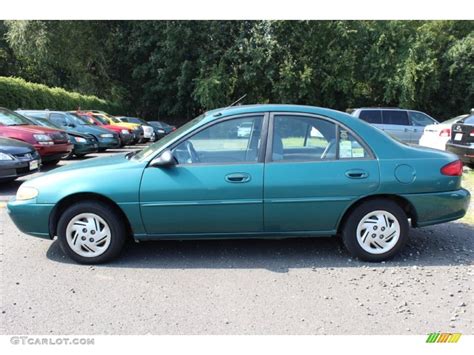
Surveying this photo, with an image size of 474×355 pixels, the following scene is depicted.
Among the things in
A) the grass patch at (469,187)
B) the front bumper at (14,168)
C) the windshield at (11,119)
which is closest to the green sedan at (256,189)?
the grass patch at (469,187)

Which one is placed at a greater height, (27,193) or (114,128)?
(114,128)

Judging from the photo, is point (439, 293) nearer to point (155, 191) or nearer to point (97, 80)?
point (155, 191)

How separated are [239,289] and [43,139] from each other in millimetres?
8025

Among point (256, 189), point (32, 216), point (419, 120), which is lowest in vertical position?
point (32, 216)

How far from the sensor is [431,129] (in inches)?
473

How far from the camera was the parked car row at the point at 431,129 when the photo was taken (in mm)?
9805

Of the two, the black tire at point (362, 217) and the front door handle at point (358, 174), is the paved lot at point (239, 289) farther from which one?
the front door handle at point (358, 174)

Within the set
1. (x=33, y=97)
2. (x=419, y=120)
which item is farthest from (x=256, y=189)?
(x=33, y=97)

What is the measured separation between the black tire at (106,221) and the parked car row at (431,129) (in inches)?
127

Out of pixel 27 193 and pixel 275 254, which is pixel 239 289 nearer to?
pixel 275 254

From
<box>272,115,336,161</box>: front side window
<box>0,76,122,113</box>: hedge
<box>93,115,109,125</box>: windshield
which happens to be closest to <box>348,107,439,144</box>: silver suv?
<box>93,115,109,125</box>: windshield

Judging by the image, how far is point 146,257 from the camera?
4695 millimetres

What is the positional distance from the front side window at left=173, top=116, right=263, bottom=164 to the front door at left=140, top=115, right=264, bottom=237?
11mm

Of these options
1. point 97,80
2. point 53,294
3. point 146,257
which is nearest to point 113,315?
point 53,294
